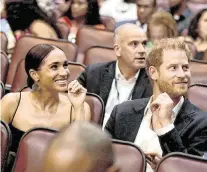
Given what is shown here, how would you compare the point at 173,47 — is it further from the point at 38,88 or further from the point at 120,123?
the point at 38,88

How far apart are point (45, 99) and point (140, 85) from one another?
0.33m

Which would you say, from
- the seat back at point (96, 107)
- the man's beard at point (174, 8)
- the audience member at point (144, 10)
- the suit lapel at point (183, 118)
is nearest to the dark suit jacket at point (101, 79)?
the seat back at point (96, 107)

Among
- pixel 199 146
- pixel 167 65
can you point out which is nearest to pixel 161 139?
pixel 199 146

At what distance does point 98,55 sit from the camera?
2352 mm

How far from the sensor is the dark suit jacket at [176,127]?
1556 mm

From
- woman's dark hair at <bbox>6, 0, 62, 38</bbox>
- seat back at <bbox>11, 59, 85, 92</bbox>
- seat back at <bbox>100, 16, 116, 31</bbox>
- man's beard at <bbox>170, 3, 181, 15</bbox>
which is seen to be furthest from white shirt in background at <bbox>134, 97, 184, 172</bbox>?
man's beard at <bbox>170, 3, 181, 15</bbox>

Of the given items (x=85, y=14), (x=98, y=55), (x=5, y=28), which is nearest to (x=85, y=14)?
(x=85, y=14)

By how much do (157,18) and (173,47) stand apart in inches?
30.7

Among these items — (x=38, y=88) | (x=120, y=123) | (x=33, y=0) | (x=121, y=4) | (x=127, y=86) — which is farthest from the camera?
(x=121, y=4)

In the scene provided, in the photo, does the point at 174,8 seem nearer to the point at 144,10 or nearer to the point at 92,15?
the point at 144,10

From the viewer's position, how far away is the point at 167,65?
1.75 m

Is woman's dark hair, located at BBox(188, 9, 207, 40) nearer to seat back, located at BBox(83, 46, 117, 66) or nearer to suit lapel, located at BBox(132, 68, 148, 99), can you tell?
seat back, located at BBox(83, 46, 117, 66)

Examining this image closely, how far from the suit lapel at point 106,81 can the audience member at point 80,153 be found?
1259 millimetres

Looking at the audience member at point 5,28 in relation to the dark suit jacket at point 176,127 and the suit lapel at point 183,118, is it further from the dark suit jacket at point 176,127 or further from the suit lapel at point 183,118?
the suit lapel at point 183,118
